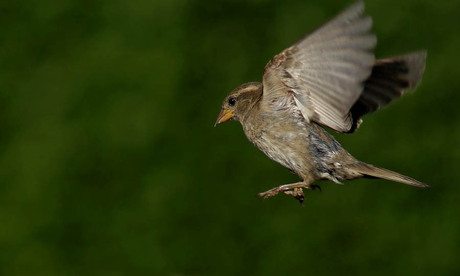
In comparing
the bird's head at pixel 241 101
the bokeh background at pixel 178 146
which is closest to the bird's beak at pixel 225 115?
the bird's head at pixel 241 101

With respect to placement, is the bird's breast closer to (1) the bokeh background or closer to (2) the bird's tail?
(2) the bird's tail

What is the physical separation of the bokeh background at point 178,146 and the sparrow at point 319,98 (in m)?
2.02

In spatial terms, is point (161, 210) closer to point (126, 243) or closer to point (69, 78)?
point (126, 243)

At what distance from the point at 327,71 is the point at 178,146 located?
2.91 m

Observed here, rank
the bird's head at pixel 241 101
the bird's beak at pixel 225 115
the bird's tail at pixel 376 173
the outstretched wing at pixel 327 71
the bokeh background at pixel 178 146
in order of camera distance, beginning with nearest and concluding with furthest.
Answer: the outstretched wing at pixel 327 71 < the bird's tail at pixel 376 173 < the bird's head at pixel 241 101 < the bird's beak at pixel 225 115 < the bokeh background at pixel 178 146

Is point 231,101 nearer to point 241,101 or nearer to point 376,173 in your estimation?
point 241,101

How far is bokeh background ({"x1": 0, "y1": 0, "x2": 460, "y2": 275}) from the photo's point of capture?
5363mm

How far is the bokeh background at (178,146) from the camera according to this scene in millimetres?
5363

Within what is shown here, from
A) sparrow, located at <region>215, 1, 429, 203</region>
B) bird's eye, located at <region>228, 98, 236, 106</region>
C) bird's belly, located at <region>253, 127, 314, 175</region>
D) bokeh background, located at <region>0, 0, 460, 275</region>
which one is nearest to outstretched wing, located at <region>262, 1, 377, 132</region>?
sparrow, located at <region>215, 1, 429, 203</region>

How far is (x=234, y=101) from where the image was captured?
3.35 meters

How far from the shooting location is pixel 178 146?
5.50m

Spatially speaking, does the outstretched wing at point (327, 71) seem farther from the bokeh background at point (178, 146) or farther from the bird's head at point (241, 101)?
the bokeh background at point (178, 146)

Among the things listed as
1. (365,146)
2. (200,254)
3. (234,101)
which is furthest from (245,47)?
(234,101)

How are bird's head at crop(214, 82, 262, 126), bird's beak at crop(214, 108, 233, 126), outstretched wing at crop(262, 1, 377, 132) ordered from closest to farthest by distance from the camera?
1. outstretched wing at crop(262, 1, 377, 132)
2. bird's head at crop(214, 82, 262, 126)
3. bird's beak at crop(214, 108, 233, 126)
